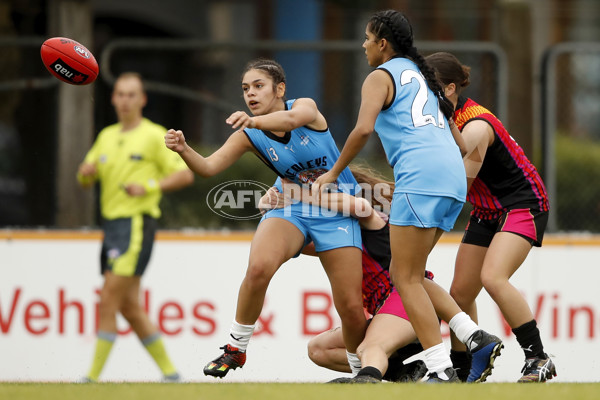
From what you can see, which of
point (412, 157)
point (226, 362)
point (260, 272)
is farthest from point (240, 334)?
point (412, 157)

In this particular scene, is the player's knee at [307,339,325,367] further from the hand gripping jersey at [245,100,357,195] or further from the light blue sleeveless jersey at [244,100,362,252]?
the hand gripping jersey at [245,100,357,195]

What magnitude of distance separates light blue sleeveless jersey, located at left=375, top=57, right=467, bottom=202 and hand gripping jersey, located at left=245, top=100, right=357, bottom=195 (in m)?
0.59

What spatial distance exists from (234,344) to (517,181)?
193cm

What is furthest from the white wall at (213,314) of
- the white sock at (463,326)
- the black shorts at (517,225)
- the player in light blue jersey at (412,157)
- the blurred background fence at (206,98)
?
the player in light blue jersey at (412,157)

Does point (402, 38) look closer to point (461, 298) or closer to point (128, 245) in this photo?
point (461, 298)

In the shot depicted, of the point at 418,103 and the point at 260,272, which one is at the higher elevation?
the point at 418,103

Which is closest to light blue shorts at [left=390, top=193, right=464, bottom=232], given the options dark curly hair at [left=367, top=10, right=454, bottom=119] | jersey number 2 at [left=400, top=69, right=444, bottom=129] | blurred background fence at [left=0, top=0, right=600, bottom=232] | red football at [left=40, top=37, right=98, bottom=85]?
jersey number 2 at [left=400, top=69, right=444, bottom=129]

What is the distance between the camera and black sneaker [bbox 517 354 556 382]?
5902 millimetres

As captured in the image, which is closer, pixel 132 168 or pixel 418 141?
pixel 418 141

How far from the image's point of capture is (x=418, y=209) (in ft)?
17.5

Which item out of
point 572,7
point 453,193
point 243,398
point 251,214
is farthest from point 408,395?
point 572,7

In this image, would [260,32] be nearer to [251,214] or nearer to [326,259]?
[251,214]

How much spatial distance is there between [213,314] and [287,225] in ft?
9.10

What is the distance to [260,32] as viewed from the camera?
1517cm
